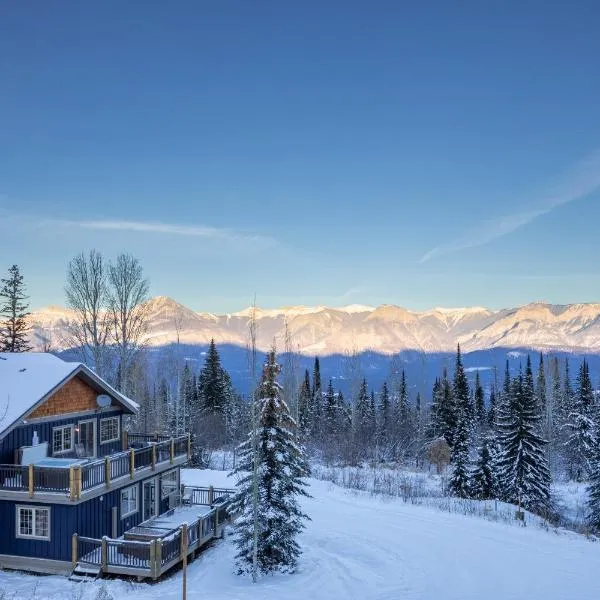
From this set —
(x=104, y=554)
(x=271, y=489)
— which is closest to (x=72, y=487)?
(x=104, y=554)

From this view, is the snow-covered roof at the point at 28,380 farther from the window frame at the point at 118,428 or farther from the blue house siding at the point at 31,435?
the window frame at the point at 118,428

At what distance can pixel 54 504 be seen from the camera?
16859 mm

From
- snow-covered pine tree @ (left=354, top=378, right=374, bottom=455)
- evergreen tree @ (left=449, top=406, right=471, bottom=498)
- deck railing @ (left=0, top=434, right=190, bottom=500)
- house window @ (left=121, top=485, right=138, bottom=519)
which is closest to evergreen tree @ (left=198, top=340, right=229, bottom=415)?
snow-covered pine tree @ (left=354, top=378, right=374, bottom=455)

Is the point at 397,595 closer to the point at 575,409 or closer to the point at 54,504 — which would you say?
the point at 54,504

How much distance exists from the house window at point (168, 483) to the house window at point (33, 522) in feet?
20.7

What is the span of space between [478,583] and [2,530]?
14542 mm

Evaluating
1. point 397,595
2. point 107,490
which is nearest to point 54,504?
point 107,490

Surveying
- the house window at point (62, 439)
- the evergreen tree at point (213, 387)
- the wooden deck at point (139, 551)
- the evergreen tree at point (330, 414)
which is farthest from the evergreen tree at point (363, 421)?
the house window at point (62, 439)

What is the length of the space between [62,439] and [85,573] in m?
5.08

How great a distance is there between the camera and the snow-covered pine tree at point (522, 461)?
35.8 m

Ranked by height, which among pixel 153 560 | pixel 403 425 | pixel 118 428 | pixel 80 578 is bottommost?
pixel 403 425

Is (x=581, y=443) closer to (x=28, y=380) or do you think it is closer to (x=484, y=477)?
(x=484, y=477)

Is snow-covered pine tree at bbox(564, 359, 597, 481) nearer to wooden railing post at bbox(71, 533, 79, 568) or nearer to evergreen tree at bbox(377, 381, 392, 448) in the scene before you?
evergreen tree at bbox(377, 381, 392, 448)

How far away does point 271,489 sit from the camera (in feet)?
56.9
